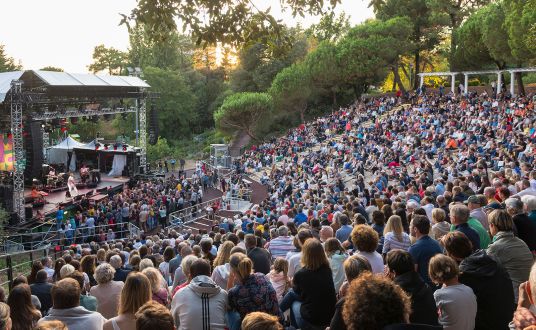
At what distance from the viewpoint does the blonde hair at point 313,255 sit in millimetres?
4539

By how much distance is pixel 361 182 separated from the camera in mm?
18375

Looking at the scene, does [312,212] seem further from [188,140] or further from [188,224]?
[188,140]

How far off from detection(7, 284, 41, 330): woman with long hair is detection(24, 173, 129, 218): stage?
19026 mm

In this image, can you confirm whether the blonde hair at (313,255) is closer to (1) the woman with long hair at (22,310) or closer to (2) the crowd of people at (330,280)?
(2) the crowd of people at (330,280)

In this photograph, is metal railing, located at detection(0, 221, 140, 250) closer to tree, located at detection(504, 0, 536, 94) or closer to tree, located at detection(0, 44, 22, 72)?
tree, located at detection(504, 0, 536, 94)

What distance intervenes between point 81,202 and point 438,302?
70.1 ft

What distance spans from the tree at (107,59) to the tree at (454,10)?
41.3 m

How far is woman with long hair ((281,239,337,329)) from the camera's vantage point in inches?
179

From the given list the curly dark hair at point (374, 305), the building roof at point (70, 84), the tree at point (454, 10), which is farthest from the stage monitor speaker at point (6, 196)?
the tree at point (454, 10)

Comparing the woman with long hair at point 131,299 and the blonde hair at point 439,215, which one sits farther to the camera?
the blonde hair at point 439,215

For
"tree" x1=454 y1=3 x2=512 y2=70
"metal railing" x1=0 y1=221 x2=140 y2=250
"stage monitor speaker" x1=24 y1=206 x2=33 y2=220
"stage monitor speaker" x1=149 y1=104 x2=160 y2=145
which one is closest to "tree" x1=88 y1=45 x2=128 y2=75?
"stage monitor speaker" x1=149 y1=104 x2=160 y2=145

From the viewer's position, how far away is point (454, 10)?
128 feet

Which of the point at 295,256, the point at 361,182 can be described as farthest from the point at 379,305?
the point at 361,182

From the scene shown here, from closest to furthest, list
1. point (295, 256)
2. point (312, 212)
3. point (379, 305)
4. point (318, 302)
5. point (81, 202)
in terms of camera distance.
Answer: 1. point (379, 305)
2. point (318, 302)
3. point (295, 256)
4. point (312, 212)
5. point (81, 202)
